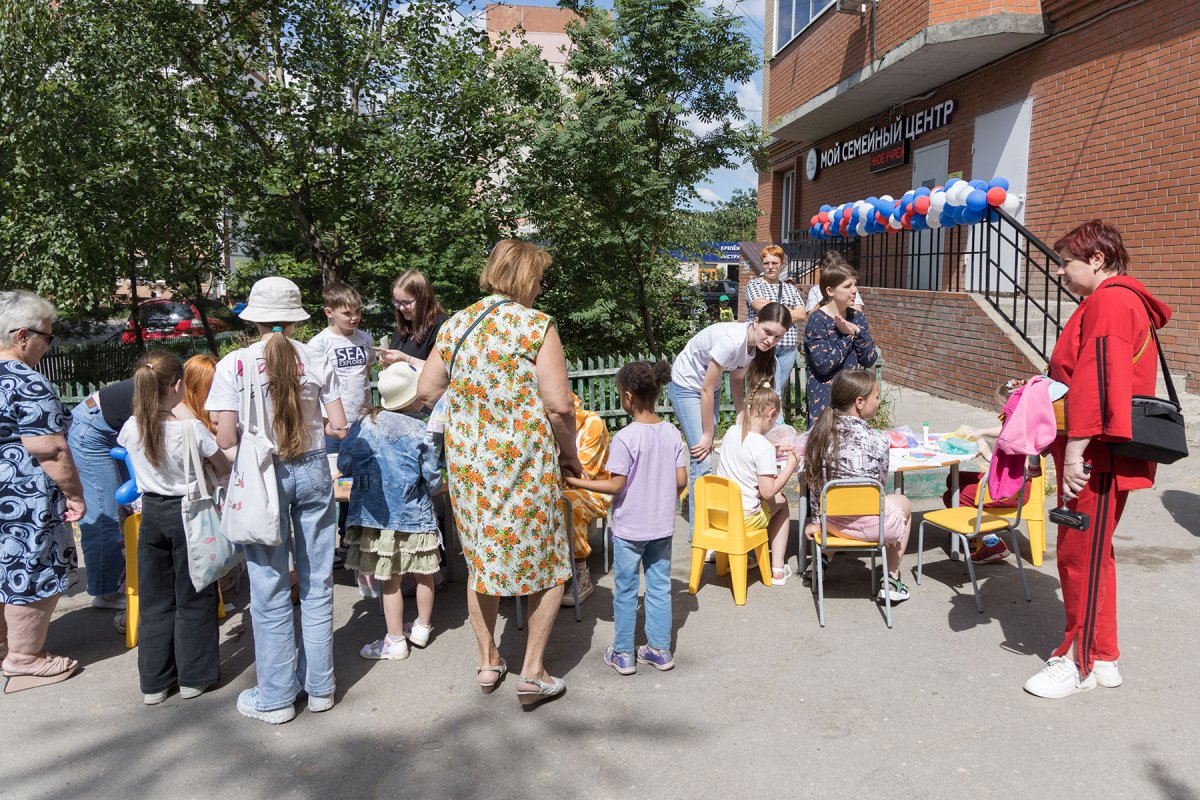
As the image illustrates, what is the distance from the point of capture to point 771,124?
59.0 ft

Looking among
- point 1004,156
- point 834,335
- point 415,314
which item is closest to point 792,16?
point 1004,156

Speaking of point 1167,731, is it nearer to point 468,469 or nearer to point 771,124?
point 468,469

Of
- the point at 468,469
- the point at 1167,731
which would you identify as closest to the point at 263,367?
the point at 468,469

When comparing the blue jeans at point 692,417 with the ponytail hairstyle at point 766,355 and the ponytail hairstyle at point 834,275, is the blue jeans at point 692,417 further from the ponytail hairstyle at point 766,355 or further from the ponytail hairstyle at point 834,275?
the ponytail hairstyle at point 834,275

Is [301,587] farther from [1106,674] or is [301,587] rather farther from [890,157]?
[890,157]

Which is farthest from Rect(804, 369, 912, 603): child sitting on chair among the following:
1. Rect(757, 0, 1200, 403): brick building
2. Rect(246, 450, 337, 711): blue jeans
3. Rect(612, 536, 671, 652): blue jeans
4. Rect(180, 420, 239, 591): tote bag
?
Rect(757, 0, 1200, 403): brick building

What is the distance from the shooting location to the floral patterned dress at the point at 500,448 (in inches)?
134

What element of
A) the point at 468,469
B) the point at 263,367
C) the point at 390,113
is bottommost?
the point at 468,469

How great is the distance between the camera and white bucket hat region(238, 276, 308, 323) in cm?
367

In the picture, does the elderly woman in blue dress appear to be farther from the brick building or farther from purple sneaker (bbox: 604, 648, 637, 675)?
the brick building

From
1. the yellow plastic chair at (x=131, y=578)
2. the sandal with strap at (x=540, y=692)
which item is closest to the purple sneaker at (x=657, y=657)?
the sandal with strap at (x=540, y=692)

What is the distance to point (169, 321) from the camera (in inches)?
849

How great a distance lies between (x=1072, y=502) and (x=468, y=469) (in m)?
2.54

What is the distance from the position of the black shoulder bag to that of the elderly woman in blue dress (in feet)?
14.9
